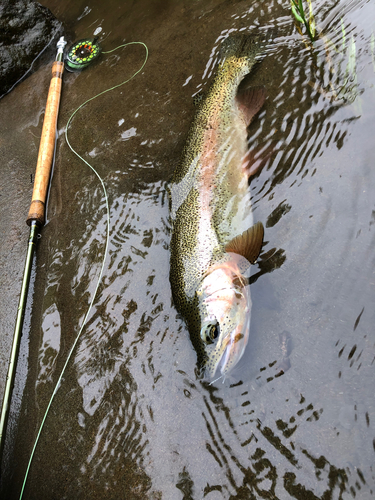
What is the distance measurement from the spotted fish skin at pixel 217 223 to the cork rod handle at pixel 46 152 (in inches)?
53.3

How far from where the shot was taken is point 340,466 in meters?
2.20

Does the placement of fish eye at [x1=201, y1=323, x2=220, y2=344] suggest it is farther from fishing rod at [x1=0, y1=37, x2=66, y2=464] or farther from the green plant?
the green plant

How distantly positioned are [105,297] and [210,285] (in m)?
0.98

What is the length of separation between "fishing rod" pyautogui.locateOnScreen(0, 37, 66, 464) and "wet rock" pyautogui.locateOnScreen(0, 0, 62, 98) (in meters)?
A: 0.85

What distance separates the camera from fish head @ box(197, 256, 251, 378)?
8.87ft

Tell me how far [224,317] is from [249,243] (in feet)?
2.05

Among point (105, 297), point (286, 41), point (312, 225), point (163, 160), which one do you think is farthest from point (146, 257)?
point (286, 41)

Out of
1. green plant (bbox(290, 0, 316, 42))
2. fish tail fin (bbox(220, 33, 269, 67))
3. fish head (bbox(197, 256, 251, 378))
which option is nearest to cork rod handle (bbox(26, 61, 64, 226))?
fish head (bbox(197, 256, 251, 378))

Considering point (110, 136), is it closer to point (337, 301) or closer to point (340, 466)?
point (337, 301)

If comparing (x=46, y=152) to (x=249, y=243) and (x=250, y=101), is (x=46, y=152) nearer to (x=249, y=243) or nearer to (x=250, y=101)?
(x=250, y=101)

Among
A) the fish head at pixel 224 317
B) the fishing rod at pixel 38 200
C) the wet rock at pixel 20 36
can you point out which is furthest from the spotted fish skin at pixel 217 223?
the wet rock at pixel 20 36

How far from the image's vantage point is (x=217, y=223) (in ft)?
10.6

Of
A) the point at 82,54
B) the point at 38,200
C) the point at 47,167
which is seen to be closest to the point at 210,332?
the point at 38,200

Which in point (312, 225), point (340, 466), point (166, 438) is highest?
point (312, 225)
